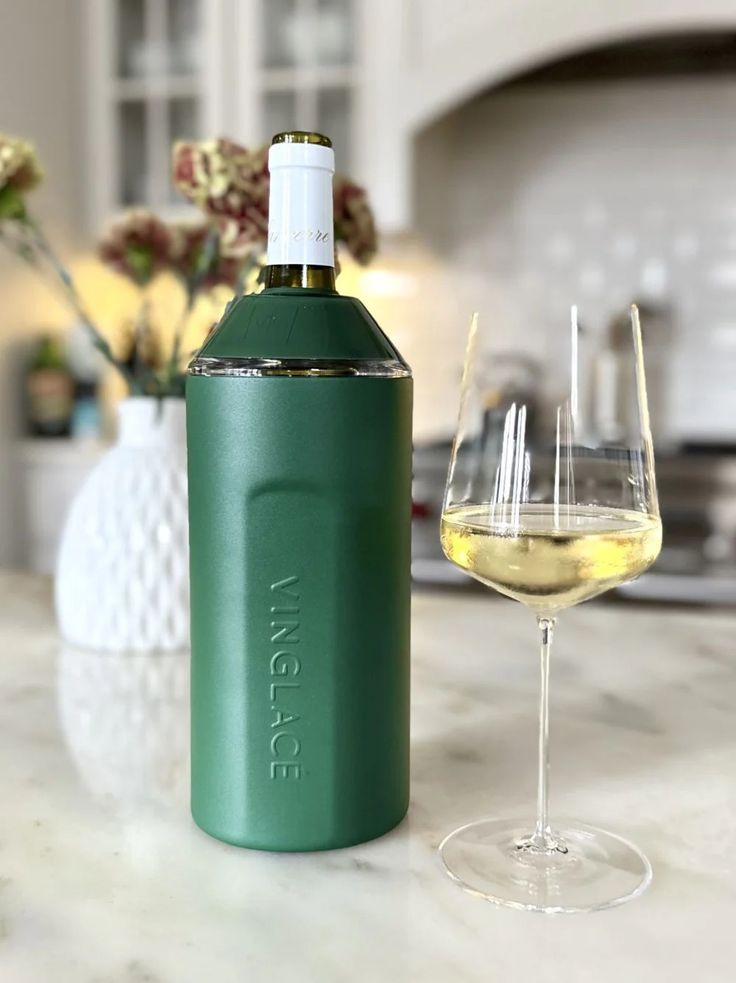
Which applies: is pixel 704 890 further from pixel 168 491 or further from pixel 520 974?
pixel 168 491

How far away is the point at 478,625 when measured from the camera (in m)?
1.02

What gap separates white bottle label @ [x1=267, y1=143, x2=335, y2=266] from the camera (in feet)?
1.64

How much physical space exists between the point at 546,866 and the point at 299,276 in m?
0.30

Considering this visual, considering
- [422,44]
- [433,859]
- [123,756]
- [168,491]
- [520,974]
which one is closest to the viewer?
[520,974]

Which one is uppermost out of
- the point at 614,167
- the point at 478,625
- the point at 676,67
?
the point at 676,67

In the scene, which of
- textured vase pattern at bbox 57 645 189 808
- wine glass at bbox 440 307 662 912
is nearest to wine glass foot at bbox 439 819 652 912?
wine glass at bbox 440 307 662 912

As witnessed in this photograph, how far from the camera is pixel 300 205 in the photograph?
1.65 ft

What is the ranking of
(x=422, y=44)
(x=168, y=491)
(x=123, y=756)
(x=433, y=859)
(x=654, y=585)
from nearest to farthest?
(x=433, y=859) < (x=123, y=756) < (x=168, y=491) < (x=654, y=585) < (x=422, y=44)

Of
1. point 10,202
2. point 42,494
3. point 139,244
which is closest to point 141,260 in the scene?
point 139,244

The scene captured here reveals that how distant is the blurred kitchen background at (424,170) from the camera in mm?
2484

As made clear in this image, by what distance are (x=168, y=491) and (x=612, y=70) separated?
2.05 m

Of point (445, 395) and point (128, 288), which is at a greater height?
point (128, 288)

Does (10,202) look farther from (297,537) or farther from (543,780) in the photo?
(543,780)

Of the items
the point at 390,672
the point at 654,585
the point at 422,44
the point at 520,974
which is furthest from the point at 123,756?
the point at 422,44
